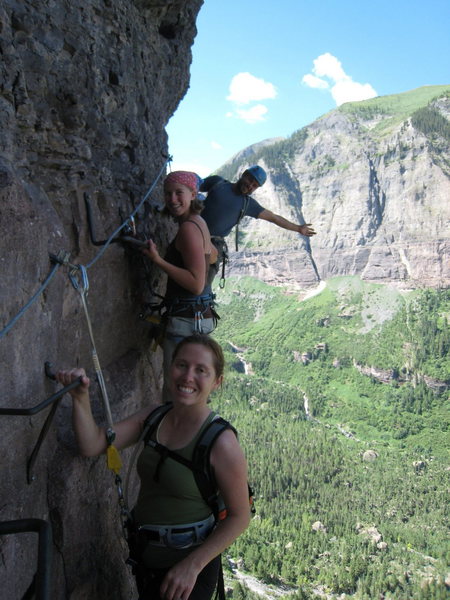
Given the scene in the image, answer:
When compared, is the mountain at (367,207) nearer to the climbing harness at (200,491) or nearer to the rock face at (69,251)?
the rock face at (69,251)

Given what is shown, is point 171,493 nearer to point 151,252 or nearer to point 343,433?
point 151,252

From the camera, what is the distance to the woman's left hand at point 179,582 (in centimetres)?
243

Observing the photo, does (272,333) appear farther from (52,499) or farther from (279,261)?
(52,499)

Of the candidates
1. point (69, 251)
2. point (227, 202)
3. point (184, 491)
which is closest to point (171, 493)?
point (184, 491)

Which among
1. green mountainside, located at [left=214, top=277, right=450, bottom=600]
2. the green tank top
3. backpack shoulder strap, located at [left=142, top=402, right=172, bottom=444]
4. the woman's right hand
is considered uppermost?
the woman's right hand

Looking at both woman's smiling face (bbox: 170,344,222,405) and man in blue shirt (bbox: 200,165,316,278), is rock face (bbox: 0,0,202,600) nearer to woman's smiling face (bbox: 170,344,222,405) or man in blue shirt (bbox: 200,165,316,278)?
man in blue shirt (bbox: 200,165,316,278)

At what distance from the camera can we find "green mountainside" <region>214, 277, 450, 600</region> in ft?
A: 200

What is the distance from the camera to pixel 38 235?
3.02 m

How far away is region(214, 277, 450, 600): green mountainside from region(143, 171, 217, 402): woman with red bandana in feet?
61.7

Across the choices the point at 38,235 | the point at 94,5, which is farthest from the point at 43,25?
the point at 38,235

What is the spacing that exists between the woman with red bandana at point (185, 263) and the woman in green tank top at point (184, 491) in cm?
127

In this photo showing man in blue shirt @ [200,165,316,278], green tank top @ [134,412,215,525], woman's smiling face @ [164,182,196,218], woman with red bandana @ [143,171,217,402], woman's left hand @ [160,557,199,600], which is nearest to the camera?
woman's left hand @ [160,557,199,600]

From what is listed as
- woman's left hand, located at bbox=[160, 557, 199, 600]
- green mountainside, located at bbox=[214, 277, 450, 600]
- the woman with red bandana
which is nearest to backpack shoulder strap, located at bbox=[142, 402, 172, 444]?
woman's left hand, located at bbox=[160, 557, 199, 600]

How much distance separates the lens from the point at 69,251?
12.3ft
